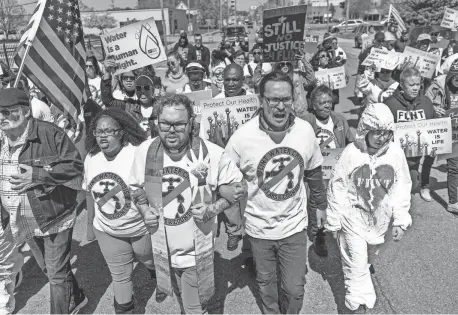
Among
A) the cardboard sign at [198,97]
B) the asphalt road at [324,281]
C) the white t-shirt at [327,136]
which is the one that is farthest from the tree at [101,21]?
the white t-shirt at [327,136]

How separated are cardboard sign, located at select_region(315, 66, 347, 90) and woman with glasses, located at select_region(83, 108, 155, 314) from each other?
19.9ft

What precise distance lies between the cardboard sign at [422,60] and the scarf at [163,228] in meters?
5.78

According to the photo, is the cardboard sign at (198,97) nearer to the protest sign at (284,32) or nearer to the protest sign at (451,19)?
the protest sign at (284,32)

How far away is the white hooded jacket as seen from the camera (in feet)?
11.2

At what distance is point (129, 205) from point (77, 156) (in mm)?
648

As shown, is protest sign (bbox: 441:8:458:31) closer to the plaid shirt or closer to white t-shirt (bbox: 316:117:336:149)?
white t-shirt (bbox: 316:117:336:149)

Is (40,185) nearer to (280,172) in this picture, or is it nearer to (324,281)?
(280,172)

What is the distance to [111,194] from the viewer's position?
3.18 meters

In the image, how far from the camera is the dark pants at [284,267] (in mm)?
3193

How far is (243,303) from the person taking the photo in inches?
152

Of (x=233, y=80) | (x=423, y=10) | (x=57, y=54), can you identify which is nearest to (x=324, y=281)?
(x=233, y=80)

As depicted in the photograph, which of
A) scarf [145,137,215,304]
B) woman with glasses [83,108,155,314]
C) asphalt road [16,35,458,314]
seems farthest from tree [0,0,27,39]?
scarf [145,137,215,304]

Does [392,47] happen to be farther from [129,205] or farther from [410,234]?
[129,205]

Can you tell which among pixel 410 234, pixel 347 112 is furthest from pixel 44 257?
pixel 347 112
